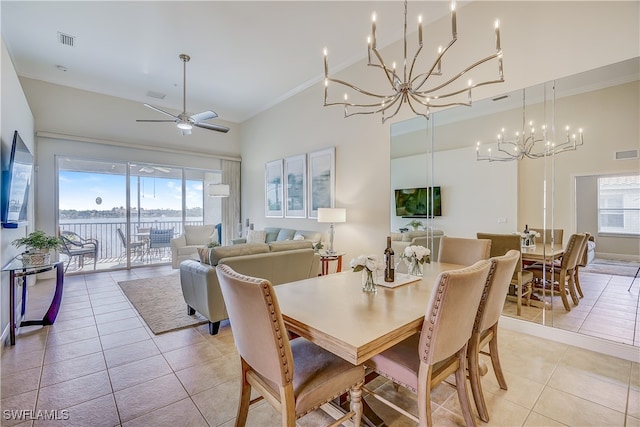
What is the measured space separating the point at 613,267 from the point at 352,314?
278 cm

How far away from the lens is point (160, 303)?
394 cm

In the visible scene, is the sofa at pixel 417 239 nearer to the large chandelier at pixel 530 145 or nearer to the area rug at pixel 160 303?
the large chandelier at pixel 530 145

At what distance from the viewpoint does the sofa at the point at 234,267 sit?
2.89m

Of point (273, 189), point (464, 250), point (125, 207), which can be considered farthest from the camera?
point (273, 189)

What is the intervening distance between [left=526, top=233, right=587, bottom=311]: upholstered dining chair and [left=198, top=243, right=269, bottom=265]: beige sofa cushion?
2939 mm

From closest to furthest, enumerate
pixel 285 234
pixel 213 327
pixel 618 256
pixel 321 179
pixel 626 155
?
pixel 626 155
pixel 618 256
pixel 213 327
pixel 321 179
pixel 285 234

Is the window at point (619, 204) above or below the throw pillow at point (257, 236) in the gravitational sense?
above

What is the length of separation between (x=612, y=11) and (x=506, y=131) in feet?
3.85

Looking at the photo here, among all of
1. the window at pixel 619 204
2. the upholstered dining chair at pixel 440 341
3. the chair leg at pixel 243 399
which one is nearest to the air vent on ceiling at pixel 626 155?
the window at pixel 619 204

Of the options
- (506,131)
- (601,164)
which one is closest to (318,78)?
(506,131)

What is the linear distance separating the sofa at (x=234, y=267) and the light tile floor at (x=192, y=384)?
33 centimetres

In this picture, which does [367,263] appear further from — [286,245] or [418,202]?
[418,202]

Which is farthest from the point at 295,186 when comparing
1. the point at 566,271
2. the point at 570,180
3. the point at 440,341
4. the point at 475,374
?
the point at 440,341

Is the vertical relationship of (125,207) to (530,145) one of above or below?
below
